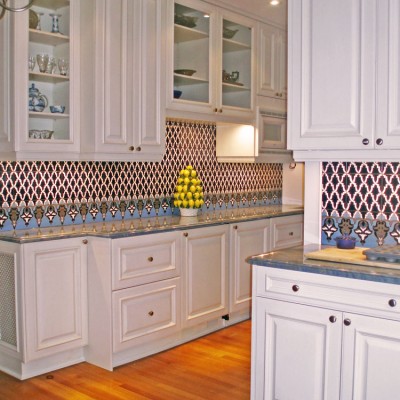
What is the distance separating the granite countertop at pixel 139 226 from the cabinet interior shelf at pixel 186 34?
53.1 inches

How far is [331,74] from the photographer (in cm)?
263

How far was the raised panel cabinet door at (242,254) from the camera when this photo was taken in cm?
446

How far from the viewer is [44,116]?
359cm

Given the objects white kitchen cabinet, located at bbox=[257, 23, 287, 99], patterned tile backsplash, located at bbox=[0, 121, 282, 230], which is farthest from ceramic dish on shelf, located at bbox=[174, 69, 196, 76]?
white kitchen cabinet, located at bbox=[257, 23, 287, 99]

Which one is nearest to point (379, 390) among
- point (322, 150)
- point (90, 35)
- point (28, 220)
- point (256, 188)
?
point (322, 150)

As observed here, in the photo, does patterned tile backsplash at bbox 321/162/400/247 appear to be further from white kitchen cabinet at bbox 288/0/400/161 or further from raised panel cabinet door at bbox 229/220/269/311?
raised panel cabinet door at bbox 229/220/269/311

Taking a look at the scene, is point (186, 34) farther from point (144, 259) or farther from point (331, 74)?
point (331, 74)

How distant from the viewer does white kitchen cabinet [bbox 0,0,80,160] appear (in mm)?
3363

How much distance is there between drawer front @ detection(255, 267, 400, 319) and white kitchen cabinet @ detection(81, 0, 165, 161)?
1597 mm

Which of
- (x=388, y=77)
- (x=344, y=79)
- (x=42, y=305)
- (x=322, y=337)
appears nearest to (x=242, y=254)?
(x=42, y=305)

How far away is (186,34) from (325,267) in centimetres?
255

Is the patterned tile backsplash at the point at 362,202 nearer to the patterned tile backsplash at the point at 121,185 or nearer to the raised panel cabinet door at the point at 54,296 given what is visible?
the raised panel cabinet door at the point at 54,296

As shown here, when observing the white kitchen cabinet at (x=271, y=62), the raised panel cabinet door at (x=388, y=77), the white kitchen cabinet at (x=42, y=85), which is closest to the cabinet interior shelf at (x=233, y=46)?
the white kitchen cabinet at (x=271, y=62)

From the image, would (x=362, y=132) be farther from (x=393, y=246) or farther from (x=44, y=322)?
(x=44, y=322)
